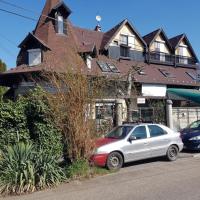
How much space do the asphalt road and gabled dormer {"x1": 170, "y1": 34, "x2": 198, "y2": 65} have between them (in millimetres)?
27230

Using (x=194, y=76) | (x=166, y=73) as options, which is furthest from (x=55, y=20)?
(x=194, y=76)

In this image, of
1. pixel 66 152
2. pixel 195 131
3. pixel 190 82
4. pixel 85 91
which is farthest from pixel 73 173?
pixel 190 82

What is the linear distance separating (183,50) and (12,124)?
29.2 metres

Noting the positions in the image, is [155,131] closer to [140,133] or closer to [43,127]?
[140,133]

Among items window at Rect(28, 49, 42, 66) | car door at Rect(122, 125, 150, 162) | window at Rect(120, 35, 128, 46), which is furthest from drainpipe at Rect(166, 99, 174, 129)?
window at Rect(120, 35, 128, 46)

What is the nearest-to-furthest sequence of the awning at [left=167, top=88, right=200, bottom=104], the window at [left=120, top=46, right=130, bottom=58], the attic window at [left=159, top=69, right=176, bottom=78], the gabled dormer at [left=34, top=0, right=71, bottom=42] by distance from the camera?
the awning at [left=167, top=88, right=200, bottom=104] < the gabled dormer at [left=34, top=0, right=71, bottom=42] < the window at [left=120, top=46, right=130, bottom=58] < the attic window at [left=159, top=69, right=176, bottom=78]

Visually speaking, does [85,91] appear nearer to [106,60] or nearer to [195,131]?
[195,131]

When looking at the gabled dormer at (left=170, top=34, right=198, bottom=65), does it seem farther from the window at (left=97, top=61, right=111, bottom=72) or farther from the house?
the window at (left=97, top=61, right=111, bottom=72)

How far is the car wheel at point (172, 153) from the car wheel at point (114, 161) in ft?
7.37

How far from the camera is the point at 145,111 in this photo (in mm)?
19969

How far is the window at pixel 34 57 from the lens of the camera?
1024 inches

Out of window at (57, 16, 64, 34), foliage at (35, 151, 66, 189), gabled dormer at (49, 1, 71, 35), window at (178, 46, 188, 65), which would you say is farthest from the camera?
window at (178, 46, 188, 65)

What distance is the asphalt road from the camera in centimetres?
798

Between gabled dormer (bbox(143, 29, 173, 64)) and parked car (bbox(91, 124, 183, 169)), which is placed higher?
gabled dormer (bbox(143, 29, 173, 64))
